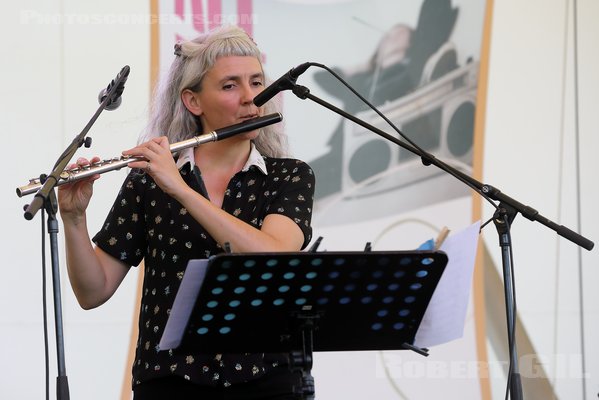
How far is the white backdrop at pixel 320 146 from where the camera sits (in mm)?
3164

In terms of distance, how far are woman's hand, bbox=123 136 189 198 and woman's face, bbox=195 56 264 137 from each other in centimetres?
23

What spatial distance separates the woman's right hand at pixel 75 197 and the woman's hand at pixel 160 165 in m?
0.15

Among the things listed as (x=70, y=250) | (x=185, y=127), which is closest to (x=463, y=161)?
(x=185, y=127)

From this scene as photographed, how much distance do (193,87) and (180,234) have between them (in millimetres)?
385

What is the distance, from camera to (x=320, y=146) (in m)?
3.39

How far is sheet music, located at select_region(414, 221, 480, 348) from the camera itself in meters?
1.81

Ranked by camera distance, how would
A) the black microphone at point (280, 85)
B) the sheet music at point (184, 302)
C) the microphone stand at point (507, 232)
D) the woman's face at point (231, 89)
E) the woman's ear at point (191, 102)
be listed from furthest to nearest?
the woman's ear at point (191, 102), the woman's face at point (231, 89), the black microphone at point (280, 85), the microphone stand at point (507, 232), the sheet music at point (184, 302)

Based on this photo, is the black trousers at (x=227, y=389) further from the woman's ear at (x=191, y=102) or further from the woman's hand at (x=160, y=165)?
the woman's ear at (x=191, y=102)

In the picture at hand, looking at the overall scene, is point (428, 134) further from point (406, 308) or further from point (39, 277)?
point (406, 308)

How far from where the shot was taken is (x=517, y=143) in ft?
11.6

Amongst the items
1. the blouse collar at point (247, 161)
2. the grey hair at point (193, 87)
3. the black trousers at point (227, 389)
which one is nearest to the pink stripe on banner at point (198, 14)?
the grey hair at point (193, 87)

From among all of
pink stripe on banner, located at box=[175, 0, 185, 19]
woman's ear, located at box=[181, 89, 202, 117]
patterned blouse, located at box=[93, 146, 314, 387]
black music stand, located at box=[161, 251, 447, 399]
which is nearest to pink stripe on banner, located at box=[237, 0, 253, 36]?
pink stripe on banner, located at box=[175, 0, 185, 19]

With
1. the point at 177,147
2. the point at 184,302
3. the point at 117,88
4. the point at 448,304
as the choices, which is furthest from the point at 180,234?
the point at 448,304

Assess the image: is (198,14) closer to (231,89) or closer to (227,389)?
(231,89)
